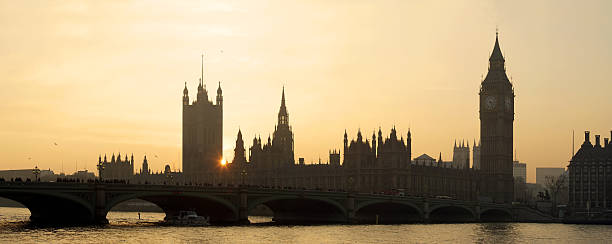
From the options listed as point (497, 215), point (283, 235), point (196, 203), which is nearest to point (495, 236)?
point (283, 235)

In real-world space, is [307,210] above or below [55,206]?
below

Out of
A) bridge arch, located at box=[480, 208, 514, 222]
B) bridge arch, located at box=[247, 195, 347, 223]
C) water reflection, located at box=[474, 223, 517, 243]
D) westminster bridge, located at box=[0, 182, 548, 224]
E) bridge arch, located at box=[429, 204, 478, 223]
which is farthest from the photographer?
bridge arch, located at box=[480, 208, 514, 222]

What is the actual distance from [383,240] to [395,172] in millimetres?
95253

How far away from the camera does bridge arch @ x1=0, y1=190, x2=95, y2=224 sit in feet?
323

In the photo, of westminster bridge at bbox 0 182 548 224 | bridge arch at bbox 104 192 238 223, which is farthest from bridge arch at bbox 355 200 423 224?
bridge arch at bbox 104 192 238 223

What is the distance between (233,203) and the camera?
402 ft

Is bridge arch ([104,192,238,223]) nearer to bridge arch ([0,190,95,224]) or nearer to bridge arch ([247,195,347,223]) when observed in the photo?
bridge arch ([0,190,95,224])

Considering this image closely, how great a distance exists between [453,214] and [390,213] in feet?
59.0

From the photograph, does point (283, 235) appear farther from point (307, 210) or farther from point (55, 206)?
point (307, 210)

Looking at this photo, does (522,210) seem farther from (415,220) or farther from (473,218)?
(415,220)

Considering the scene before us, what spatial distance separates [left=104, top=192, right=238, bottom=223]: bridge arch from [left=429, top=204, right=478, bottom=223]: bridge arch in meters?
51.0

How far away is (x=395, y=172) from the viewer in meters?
197

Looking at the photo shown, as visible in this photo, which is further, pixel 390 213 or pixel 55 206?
pixel 390 213

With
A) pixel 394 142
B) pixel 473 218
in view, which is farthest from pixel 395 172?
pixel 473 218
